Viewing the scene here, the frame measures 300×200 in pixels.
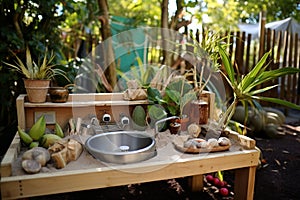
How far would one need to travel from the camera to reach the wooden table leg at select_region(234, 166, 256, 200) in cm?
138

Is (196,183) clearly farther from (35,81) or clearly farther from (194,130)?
(35,81)

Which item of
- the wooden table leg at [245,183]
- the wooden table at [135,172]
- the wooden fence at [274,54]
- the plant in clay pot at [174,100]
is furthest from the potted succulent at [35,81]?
the wooden fence at [274,54]

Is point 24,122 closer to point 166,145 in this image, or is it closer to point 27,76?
point 27,76

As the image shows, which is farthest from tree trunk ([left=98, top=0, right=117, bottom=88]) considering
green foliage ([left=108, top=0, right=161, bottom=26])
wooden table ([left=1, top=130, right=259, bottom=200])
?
wooden table ([left=1, top=130, right=259, bottom=200])

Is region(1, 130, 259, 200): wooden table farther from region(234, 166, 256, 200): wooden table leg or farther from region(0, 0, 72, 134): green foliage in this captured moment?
region(0, 0, 72, 134): green foliage

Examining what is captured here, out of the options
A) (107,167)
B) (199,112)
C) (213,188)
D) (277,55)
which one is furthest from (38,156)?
(277,55)

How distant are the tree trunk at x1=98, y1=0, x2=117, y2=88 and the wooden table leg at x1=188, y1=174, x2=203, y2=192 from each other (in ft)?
4.48

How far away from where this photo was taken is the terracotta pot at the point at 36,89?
1.45m

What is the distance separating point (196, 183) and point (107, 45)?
1916mm

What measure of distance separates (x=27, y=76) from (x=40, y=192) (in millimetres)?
715

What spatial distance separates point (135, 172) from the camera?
1.14 meters

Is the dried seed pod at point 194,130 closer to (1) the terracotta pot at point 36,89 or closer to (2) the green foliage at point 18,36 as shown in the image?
(1) the terracotta pot at point 36,89

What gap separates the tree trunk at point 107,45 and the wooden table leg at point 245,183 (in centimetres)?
176

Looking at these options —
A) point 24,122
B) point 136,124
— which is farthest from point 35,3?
point 136,124
